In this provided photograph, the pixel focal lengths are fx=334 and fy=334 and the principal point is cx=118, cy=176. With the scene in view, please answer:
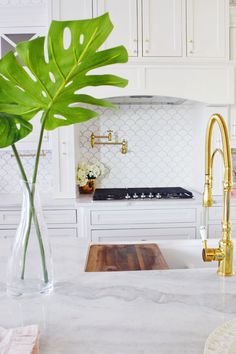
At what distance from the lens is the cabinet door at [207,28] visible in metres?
2.70

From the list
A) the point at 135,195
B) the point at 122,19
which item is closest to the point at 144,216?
the point at 135,195

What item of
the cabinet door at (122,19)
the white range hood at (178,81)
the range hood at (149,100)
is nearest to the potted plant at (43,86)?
the white range hood at (178,81)

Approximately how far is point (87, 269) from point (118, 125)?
2.29 m

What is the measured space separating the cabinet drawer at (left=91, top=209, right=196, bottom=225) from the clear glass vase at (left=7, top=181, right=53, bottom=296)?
5.89 feet

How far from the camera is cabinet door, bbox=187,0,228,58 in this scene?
270 cm

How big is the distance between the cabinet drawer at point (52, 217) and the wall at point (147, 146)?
68 centimetres

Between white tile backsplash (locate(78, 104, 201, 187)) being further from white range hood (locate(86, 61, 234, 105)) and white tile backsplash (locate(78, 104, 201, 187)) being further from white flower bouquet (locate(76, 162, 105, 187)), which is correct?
white range hood (locate(86, 61, 234, 105))

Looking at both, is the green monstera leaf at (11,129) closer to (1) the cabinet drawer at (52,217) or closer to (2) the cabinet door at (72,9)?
(1) the cabinet drawer at (52,217)

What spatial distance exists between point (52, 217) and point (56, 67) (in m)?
2.02

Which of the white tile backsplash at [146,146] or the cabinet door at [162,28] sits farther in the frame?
the white tile backsplash at [146,146]

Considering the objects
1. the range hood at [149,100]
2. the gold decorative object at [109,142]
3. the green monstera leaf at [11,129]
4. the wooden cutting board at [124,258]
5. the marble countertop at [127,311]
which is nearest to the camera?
the marble countertop at [127,311]

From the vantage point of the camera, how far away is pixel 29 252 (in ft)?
2.64

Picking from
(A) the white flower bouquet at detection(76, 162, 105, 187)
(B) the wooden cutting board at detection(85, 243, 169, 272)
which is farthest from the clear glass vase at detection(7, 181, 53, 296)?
(A) the white flower bouquet at detection(76, 162, 105, 187)

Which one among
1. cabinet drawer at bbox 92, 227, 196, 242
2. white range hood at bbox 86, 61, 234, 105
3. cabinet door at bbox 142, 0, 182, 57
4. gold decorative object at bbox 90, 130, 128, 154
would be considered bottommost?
cabinet drawer at bbox 92, 227, 196, 242
